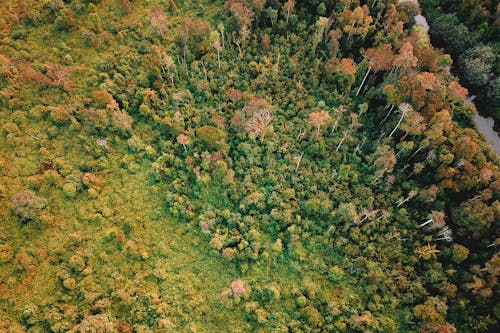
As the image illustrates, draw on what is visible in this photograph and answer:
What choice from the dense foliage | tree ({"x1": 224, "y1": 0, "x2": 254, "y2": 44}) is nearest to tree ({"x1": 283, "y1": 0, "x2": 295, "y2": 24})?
tree ({"x1": 224, "y1": 0, "x2": 254, "y2": 44})

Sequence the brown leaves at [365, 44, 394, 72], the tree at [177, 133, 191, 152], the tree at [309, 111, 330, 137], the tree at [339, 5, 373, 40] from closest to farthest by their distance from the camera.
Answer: the tree at [309, 111, 330, 137]
the tree at [177, 133, 191, 152]
the brown leaves at [365, 44, 394, 72]
the tree at [339, 5, 373, 40]

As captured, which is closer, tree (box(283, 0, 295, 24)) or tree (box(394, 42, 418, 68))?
tree (box(394, 42, 418, 68))

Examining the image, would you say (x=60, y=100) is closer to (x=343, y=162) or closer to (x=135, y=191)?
(x=135, y=191)

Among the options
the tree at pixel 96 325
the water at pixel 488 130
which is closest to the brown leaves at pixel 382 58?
the water at pixel 488 130

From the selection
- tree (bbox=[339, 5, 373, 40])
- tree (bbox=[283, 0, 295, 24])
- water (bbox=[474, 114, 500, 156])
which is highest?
tree (bbox=[339, 5, 373, 40])

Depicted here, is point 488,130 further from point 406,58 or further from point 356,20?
point 356,20

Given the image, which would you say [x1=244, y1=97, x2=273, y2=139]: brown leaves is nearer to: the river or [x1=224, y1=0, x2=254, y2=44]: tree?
[x1=224, y1=0, x2=254, y2=44]: tree

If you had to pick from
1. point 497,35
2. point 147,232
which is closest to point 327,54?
point 497,35

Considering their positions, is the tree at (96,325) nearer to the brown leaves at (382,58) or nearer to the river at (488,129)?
the brown leaves at (382,58)
